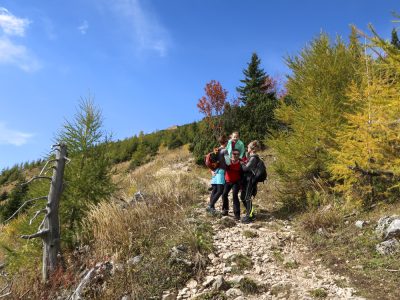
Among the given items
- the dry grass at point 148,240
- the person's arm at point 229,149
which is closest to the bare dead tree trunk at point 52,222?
the dry grass at point 148,240

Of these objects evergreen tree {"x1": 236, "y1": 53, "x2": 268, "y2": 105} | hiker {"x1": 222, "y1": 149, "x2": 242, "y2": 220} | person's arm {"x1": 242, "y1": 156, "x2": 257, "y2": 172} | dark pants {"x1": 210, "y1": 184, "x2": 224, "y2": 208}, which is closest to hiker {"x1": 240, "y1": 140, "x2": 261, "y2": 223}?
person's arm {"x1": 242, "y1": 156, "x2": 257, "y2": 172}

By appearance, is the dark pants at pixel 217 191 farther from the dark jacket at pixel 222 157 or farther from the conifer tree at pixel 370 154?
the conifer tree at pixel 370 154

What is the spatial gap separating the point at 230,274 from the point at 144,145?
24408 millimetres

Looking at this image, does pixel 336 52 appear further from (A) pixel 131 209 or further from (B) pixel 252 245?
(A) pixel 131 209

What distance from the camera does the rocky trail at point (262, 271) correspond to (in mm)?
4590

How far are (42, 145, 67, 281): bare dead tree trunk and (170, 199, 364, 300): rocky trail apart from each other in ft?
10.5

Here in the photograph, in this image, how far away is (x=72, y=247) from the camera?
24.3 ft

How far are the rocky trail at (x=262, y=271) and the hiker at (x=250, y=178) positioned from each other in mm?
506

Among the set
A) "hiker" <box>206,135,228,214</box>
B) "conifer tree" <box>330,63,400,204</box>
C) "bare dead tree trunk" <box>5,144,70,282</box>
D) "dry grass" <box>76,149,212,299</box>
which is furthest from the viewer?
"hiker" <box>206,135,228,214</box>

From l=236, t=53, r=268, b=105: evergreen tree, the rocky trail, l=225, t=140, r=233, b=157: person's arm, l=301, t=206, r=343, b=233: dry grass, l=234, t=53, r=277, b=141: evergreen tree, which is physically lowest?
the rocky trail

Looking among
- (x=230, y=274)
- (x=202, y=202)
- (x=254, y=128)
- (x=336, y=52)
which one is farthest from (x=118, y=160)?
(x=230, y=274)

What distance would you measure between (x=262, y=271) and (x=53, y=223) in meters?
4.53

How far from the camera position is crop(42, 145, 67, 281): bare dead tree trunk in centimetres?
674

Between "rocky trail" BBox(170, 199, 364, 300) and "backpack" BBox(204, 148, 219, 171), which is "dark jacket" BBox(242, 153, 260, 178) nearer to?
"backpack" BBox(204, 148, 219, 171)
